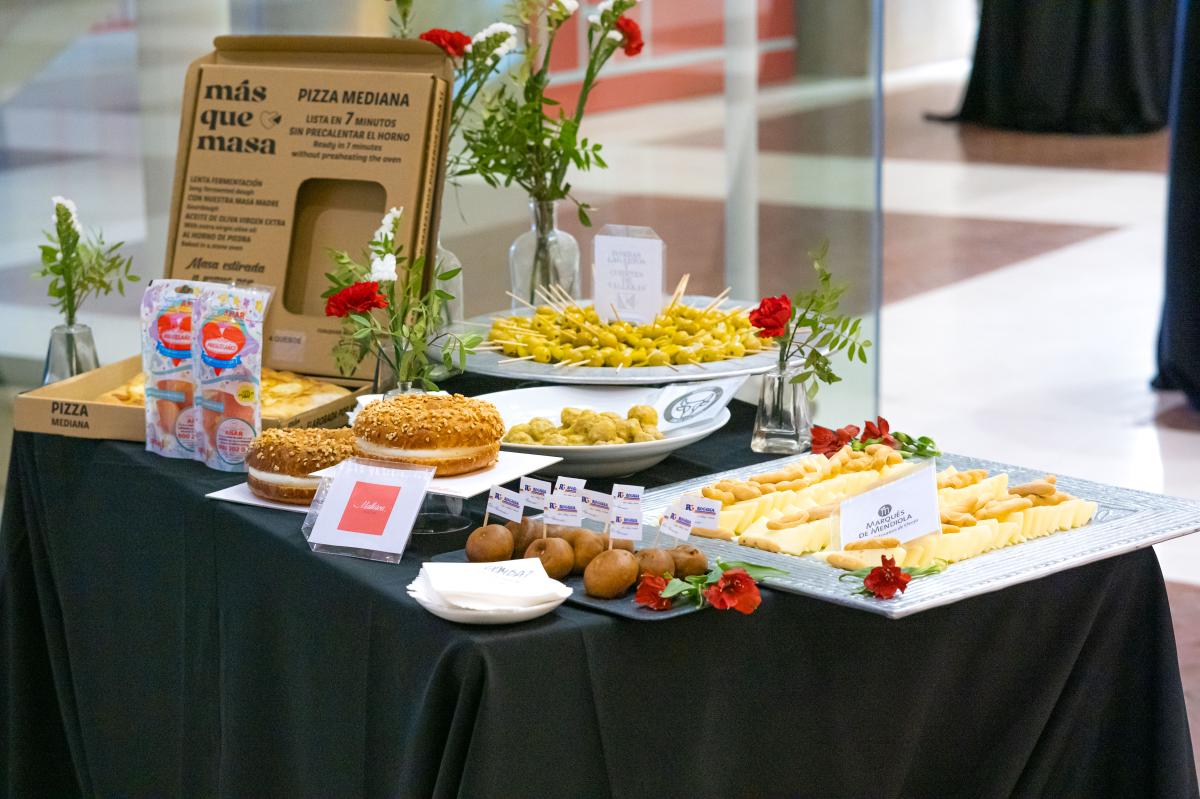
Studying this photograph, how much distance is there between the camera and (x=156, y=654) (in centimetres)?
186

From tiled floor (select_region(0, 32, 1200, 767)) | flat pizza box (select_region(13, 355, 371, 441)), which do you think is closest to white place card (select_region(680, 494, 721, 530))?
flat pizza box (select_region(13, 355, 371, 441))

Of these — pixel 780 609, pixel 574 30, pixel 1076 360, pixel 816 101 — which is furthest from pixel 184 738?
pixel 1076 360

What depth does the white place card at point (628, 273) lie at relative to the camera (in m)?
2.19

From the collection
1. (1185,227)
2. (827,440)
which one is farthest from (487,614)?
(1185,227)

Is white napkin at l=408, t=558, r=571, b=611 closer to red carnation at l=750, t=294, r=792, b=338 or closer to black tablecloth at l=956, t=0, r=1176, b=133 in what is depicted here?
red carnation at l=750, t=294, r=792, b=338

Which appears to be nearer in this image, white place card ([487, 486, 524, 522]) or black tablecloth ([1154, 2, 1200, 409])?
white place card ([487, 486, 524, 522])

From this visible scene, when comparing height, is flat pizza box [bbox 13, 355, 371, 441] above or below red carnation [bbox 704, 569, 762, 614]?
above

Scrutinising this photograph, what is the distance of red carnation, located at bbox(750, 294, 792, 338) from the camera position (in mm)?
1828

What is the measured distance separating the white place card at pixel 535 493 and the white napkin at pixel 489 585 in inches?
3.8

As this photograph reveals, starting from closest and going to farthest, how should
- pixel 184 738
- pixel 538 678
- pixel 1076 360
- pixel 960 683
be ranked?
pixel 538 678 < pixel 960 683 < pixel 184 738 < pixel 1076 360

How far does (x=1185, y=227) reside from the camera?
484 centimetres

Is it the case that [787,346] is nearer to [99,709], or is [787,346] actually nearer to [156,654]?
[156,654]

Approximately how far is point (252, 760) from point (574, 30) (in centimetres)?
268

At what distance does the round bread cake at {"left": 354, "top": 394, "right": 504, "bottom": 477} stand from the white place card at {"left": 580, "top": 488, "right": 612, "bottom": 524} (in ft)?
0.60
